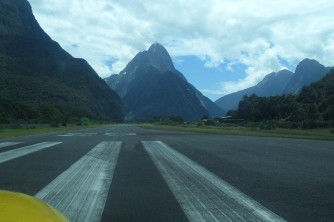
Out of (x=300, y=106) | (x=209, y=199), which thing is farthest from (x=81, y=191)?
(x=300, y=106)

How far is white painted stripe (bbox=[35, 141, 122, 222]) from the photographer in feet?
19.3

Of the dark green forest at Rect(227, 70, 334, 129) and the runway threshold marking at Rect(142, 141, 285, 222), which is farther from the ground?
the dark green forest at Rect(227, 70, 334, 129)

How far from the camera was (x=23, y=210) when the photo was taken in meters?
2.98

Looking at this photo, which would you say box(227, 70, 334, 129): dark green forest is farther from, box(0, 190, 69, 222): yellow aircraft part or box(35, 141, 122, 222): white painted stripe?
box(0, 190, 69, 222): yellow aircraft part

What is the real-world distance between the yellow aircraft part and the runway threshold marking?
263 centimetres

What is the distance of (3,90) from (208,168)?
362ft

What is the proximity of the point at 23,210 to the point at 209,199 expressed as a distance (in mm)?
4299

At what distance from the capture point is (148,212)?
5945mm

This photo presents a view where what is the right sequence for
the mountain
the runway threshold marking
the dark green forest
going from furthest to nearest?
the mountain → the dark green forest → the runway threshold marking

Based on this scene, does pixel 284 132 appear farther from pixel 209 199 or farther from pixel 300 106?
pixel 300 106

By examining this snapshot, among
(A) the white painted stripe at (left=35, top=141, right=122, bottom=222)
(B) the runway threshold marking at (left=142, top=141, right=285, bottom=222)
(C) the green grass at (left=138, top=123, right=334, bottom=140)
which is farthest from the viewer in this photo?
(C) the green grass at (left=138, top=123, right=334, bottom=140)

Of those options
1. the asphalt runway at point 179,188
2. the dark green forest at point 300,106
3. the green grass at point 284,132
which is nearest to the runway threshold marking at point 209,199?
the asphalt runway at point 179,188

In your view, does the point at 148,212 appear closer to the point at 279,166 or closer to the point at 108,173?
the point at 108,173

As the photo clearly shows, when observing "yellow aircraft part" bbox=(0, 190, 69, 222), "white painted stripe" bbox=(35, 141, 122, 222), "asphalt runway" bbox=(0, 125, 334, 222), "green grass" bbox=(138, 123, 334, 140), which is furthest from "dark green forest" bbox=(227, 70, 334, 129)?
"yellow aircraft part" bbox=(0, 190, 69, 222)
